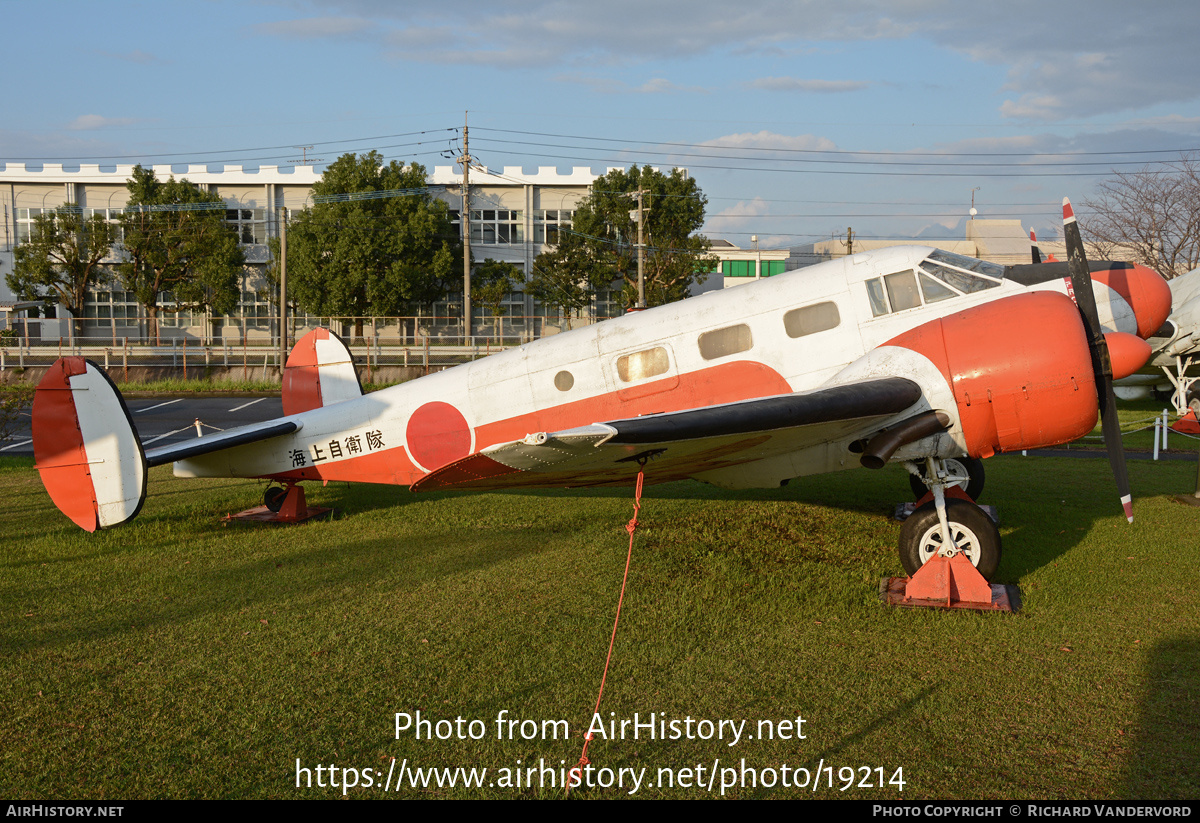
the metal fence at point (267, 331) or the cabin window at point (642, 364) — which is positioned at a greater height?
the metal fence at point (267, 331)

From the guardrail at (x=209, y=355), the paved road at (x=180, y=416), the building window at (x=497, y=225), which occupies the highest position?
the building window at (x=497, y=225)

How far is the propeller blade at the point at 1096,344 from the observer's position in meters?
7.64

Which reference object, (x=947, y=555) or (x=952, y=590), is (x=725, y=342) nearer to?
(x=947, y=555)

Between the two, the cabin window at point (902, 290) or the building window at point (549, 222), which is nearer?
the cabin window at point (902, 290)

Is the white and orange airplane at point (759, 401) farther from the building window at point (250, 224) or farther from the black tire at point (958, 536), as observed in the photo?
the building window at point (250, 224)

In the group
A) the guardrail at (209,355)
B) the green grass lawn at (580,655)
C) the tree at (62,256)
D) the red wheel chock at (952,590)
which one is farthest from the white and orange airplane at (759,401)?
the tree at (62,256)

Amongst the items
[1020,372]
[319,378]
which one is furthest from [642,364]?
[319,378]

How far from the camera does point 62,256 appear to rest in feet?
181

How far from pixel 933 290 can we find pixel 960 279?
0.31 m

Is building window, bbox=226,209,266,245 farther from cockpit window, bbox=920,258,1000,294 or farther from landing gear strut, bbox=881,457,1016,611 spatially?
landing gear strut, bbox=881,457,1016,611

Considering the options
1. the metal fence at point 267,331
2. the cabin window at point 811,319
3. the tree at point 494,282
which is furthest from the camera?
the tree at point 494,282

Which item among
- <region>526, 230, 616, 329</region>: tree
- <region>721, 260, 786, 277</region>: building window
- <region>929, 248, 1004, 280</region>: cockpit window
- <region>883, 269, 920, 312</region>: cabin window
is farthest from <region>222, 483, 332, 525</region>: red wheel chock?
<region>721, 260, 786, 277</region>: building window

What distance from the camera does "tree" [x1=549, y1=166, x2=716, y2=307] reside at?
174ft

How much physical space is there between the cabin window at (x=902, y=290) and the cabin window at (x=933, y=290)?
0.08 metres
